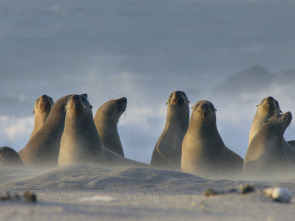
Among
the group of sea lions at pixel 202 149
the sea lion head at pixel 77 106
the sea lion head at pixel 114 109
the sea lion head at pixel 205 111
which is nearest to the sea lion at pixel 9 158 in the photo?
the group of sea lions at pixel 202 149

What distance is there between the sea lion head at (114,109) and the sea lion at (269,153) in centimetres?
410

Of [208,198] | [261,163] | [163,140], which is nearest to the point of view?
[208,198]

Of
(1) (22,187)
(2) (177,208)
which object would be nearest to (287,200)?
(2) (177,208)

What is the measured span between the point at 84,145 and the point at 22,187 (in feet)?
9.92

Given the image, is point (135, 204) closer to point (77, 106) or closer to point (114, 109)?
point (77, 106)

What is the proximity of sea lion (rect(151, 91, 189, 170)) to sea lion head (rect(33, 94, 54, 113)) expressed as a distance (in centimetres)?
333

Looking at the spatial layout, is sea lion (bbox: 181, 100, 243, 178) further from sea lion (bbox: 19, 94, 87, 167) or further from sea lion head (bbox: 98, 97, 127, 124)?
sea lion (bbox: 19, 94, 87, 167)

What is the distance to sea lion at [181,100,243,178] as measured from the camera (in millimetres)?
11844

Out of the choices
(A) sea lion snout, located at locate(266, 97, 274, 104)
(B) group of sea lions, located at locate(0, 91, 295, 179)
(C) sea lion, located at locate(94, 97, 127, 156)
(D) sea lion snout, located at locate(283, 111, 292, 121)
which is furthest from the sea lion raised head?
(A) sea lion snout, located at locate(266, 97, 274, 104)

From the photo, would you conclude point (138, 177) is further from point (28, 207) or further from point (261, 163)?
point (28, 207)

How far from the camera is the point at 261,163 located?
1168 centimetres

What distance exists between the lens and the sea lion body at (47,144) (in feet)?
44.0

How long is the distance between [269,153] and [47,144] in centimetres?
518

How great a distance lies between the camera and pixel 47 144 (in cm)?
1352
